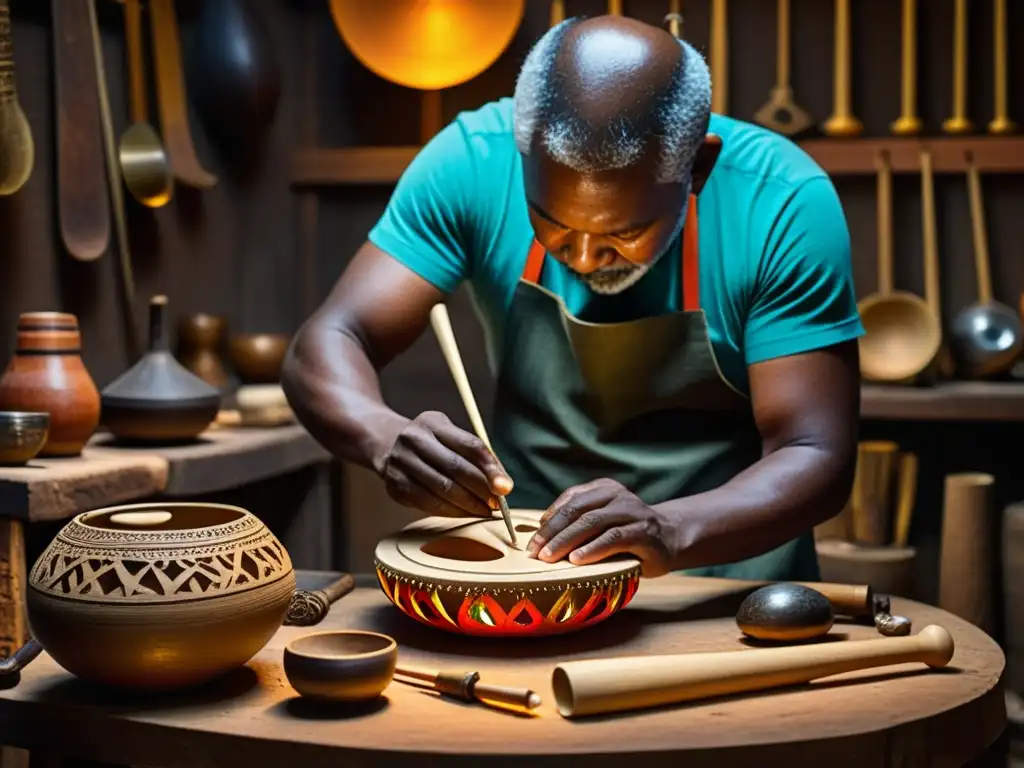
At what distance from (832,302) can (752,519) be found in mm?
477

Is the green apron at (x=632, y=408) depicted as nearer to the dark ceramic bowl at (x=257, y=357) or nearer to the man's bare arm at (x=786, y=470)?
the man's bare arm at (x=786, y=470)

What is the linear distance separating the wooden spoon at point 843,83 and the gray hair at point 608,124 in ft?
7.58

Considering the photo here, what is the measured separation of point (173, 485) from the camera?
302cm

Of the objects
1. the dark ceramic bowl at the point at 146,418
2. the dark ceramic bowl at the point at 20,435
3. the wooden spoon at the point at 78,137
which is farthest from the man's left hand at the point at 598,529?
the wooden spoon at the point at 78,137

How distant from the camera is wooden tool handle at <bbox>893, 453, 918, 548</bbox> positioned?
13.7 ft

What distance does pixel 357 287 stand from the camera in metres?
2.45

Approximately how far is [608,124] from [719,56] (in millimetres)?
2637

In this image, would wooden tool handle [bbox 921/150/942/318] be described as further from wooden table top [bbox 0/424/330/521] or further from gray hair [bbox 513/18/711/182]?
gray hair [bbox 513/18/711/182]

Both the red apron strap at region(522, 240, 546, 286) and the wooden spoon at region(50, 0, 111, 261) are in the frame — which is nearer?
the red apron strap at region(522, 240, 546, 286)

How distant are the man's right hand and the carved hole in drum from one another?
2.3 inches

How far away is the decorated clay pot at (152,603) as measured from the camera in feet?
4.48

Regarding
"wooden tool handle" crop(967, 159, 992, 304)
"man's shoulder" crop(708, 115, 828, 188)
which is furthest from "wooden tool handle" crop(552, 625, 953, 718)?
"wooden tool handle" crop(967, 159, 992, 304)

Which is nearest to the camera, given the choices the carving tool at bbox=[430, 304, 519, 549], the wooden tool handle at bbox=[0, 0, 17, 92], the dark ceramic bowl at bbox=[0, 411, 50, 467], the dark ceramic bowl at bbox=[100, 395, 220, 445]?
the carving tool at bbox=[430, 304, 519, 549]

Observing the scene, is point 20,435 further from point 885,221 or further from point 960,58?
point 960,58
